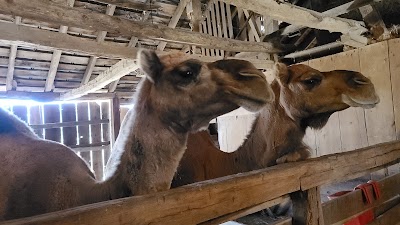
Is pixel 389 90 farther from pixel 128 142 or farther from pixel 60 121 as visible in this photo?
pixel 60 121

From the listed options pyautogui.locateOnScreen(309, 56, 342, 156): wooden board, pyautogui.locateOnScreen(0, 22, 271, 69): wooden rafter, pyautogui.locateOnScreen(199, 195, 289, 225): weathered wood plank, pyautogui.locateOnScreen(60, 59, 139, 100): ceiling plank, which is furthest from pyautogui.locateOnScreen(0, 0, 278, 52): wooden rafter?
pyautogui.locateOnScreen(199, 195, 289, 225): weathered wood plank

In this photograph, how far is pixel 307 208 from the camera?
1397mm

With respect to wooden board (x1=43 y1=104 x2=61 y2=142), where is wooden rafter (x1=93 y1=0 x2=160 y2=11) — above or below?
above

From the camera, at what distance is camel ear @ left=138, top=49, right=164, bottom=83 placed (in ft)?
4.27

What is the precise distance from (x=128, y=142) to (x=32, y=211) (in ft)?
1.54

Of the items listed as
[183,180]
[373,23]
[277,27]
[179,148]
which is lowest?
[183,180]

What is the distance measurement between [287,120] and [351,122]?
5.65 ft

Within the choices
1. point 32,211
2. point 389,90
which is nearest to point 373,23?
point 389,90

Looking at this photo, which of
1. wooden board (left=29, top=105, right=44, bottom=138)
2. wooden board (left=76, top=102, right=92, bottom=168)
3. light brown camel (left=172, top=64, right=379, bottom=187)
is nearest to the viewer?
light brown camel (left=172, top=64, right=379, bottom=187)

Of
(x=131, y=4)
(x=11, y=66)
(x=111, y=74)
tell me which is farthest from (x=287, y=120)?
(x=11, y=66)

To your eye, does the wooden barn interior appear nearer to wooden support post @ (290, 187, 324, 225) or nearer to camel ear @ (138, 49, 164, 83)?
wooden support post @ (290, 187, 324, 225)

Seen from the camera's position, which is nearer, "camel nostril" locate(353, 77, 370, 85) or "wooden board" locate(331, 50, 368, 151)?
"camel nostril" locate(353, 77, 370, 85)

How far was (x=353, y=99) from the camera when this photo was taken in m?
1.83

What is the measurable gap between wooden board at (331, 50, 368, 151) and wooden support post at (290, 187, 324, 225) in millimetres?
2164
